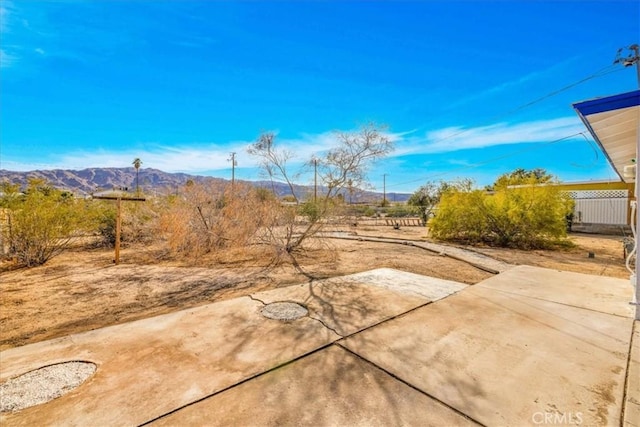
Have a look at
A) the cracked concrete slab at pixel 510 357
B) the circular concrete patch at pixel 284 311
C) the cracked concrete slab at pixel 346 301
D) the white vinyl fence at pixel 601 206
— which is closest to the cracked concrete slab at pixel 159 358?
the circular concrete patch at pixel 284 311

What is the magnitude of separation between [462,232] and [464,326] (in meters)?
10.2

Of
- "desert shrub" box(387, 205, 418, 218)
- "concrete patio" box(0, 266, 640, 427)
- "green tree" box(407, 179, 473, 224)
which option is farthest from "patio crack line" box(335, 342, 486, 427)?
"desert shrub" box(387, 205, 418, 218)

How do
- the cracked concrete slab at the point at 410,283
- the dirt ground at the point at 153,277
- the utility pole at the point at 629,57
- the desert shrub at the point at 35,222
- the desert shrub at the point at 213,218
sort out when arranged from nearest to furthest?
1. the dirt ground at the point at 153,277
2. the cracked concrete slab at the point at 410,283
3. the desert shrub at the point at 35,222
4. the utility pole at the point at 629,57
5. the desert shrub at the point at 213,218

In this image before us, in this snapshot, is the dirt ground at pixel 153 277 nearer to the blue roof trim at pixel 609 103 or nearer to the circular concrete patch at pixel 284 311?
the circular concrete patch at pixel 284 311

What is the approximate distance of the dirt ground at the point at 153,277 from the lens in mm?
3902

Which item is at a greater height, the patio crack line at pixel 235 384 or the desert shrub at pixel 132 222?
the desert shrub at pixel 132 222

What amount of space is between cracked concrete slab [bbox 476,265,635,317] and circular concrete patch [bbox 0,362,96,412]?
5652 mm

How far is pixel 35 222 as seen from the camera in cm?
692

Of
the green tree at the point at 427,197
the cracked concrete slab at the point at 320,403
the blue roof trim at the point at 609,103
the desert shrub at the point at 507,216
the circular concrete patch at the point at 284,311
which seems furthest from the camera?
the green tree at the point at 427,197

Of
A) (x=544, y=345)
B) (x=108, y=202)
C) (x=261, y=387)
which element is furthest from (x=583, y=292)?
(x=108, y=202)

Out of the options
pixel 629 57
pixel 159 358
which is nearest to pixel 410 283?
pixel 159 358

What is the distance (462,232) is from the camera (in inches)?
492

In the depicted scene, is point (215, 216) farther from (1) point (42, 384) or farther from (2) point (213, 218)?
(1) point (42, 384)

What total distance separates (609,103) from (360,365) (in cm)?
422
